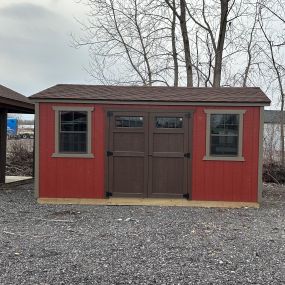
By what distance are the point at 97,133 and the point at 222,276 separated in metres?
5.18

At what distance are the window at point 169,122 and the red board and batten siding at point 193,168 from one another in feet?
0.76

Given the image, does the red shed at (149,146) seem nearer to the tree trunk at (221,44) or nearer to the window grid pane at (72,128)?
the window grid pane at (72,128)

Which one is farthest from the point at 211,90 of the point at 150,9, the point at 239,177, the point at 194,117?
the point at 150,9

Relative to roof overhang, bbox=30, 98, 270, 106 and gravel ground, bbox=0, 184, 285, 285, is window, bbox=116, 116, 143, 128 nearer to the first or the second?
roof overhang, bbox=30, 98, 270, 106

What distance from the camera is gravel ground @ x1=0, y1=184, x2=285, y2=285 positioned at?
4492mm

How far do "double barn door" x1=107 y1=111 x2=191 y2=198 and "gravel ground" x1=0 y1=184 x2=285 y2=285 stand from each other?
576 mm

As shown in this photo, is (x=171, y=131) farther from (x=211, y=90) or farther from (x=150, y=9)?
(x=150, y=9)

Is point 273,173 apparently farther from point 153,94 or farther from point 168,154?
point 153,94

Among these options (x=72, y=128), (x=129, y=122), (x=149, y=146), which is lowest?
(x=149, y=146)

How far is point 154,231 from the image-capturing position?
6574 mm

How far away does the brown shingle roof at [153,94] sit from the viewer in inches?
350

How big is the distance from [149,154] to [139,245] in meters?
3.52

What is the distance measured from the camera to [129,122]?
9.05m

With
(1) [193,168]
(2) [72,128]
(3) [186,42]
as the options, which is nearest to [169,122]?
(1) [193,168]
